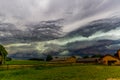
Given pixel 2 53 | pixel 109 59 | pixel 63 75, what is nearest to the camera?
pixel 63 75

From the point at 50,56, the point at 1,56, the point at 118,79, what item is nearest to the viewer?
the point at 118,79

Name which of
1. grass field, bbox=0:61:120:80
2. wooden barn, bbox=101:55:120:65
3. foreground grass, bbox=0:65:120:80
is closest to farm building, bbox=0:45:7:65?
wooden barn, bbox=101:55:120:65

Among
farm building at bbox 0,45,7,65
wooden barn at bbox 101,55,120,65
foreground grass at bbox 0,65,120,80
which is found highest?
farm building at bbox 0,45,7,65

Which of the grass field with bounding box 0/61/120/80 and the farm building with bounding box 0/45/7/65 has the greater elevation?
the farm building with bounding box 0/45/7/65

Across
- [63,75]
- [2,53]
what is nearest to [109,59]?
[2,53]

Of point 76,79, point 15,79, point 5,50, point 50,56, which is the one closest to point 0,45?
point 5,50

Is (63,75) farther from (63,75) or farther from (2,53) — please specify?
(2,53)

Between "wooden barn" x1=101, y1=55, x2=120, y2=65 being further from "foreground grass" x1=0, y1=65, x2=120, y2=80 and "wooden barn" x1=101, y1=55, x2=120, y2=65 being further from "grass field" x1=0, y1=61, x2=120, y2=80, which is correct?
"foreground grass" x1=0, y1=65, x2=120, y2=80

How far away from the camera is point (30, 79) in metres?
35.4

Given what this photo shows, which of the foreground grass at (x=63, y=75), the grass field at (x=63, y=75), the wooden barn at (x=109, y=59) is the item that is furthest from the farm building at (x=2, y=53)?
the foreground grass at (x=63, y=75)

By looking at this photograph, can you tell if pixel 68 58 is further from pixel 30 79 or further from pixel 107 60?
pixel 30 79

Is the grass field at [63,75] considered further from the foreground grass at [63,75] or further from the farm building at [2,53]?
the farm building at [2,53]

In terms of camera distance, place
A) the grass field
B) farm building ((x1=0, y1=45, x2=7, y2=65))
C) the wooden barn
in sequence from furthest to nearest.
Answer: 1. the wooden barn
2. farm building ((x1=0, y1=45, x2=7, y2=65))
3. the grass field

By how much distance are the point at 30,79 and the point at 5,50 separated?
73.0m
